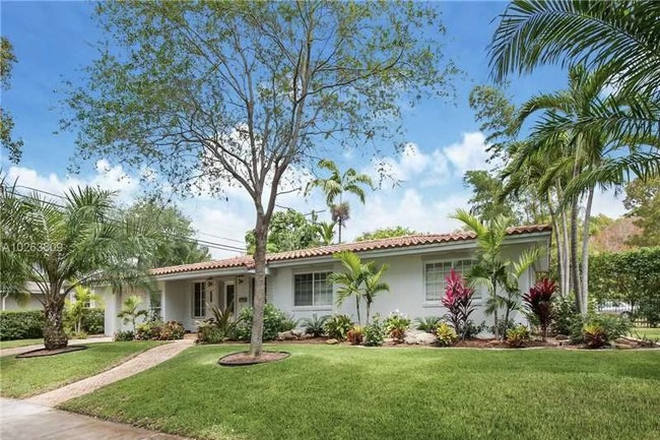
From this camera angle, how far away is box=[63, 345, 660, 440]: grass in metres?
6.03

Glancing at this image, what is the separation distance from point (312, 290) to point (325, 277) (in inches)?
29.8

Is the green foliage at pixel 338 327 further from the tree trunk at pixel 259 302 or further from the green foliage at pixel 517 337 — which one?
the green foliage at pixel 517 337

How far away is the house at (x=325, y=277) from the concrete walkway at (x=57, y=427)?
9.48 meters

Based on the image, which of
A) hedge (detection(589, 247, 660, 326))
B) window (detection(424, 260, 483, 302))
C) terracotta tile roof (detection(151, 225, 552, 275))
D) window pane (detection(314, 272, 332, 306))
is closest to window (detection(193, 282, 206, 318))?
terracotta tile roof (detection(151, 225, 552, 275))

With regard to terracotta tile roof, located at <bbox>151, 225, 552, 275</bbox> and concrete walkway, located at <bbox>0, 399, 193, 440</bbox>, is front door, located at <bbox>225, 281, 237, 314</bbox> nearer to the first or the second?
terracotta tile roof, located at <bbox>151, 225, 552, 275</bbox>

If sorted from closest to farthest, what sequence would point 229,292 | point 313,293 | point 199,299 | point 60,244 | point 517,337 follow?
point 517,337, point 60,244, point 313,293, point 229,292, point 199,299

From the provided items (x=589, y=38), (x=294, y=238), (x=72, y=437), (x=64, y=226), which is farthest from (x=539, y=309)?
(x=294, y=238)

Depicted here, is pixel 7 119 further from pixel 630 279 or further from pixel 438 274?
pixel 630 279

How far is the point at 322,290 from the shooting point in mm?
18000

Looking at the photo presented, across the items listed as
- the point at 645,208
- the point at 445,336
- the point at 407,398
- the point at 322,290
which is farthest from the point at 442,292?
the point at 645,208

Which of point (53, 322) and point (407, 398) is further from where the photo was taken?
point (53, 322)

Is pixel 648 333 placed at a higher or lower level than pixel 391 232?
lower

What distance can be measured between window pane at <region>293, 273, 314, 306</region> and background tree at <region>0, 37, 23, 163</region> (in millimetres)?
9759

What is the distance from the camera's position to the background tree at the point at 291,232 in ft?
111
